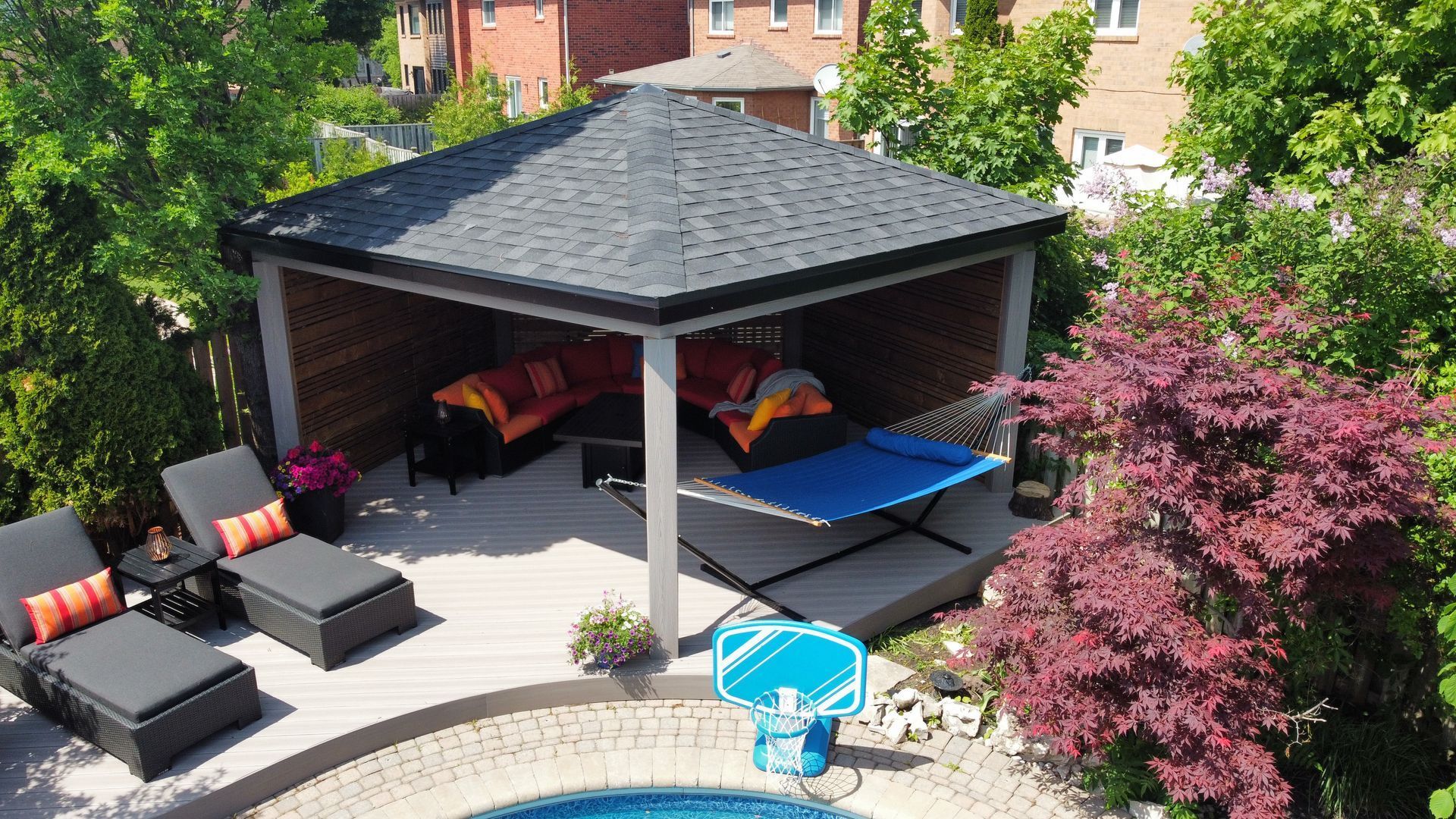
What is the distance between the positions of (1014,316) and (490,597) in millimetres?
5031

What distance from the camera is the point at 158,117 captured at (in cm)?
809

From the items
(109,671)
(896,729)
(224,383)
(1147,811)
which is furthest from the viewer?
(224,383)

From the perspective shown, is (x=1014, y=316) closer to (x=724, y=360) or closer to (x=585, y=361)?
(x=724, y=360)

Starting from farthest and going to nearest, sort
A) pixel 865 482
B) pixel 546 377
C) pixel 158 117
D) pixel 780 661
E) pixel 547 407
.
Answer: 1. pixel 546 377
2. pixel 547 407
3. pixel 865 482
4. pixel 158 117
5. pixel 780 661

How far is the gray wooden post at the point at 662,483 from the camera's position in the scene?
6.48m

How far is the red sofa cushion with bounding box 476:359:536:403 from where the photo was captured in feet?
33.8

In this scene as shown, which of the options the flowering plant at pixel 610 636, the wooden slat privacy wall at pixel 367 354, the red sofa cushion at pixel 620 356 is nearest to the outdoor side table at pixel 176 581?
the wooden slat privacy wall at pixel 367 354

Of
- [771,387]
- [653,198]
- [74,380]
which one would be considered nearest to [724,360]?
[771,387]

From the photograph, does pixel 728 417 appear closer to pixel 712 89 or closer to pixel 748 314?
pixel 748 314

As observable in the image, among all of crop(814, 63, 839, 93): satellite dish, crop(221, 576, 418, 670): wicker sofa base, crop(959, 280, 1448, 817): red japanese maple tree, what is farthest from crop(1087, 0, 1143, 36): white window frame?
crop(221, 576, 418, 670): wicker sofa base

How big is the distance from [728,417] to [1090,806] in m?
5.06

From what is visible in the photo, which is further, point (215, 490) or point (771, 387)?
point (771, 387)

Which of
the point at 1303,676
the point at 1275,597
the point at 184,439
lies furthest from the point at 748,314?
the point at 184,439

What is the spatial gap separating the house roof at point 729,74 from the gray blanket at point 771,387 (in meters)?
13.9
